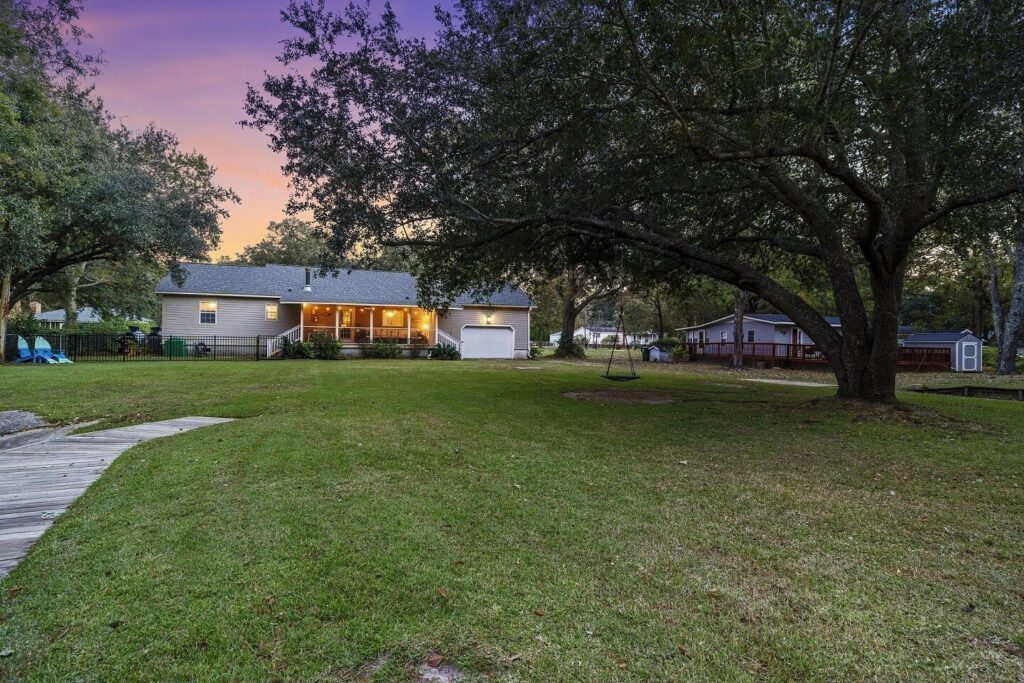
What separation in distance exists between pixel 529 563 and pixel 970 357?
30445mm

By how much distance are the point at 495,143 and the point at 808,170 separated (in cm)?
628

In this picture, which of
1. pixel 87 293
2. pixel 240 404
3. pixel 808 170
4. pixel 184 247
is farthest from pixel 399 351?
pixel 87 293

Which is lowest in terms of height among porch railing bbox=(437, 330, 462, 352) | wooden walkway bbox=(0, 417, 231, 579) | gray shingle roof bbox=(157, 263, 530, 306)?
wooden walkway bbox=(0, 417, 231, 579)

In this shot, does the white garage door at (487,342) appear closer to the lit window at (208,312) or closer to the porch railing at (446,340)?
the porch railing at (446,340)

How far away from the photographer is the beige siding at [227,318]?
23516mm

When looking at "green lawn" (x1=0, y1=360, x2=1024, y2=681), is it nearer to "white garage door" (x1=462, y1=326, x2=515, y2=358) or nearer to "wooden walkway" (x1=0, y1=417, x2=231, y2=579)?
"wooden walkway" (x1=0, y1=417, x2=231, y2=579)

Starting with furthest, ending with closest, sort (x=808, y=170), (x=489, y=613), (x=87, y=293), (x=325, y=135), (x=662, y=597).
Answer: (x=87, y=293)
(x=808, y=170)
(x=325, y=135)
(x=662, y=597)
(x=489, y=613)

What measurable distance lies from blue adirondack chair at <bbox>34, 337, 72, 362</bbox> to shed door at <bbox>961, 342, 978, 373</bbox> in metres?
38.7

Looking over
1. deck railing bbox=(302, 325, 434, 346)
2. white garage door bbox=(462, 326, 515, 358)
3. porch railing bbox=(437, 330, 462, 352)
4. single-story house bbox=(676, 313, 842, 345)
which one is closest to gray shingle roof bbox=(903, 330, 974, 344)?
single-story house bbox=(676, 313, 842, 345)

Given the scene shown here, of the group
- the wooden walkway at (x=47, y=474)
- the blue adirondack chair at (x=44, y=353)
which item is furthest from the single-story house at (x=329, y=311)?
the wooden walkway at (x=47, y=474)

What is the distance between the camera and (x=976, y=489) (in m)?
4.32

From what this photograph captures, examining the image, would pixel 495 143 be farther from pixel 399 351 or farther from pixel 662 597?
pixel 399 351

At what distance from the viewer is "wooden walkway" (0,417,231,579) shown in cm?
311

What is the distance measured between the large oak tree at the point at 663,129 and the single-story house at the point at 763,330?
57.8 feet
